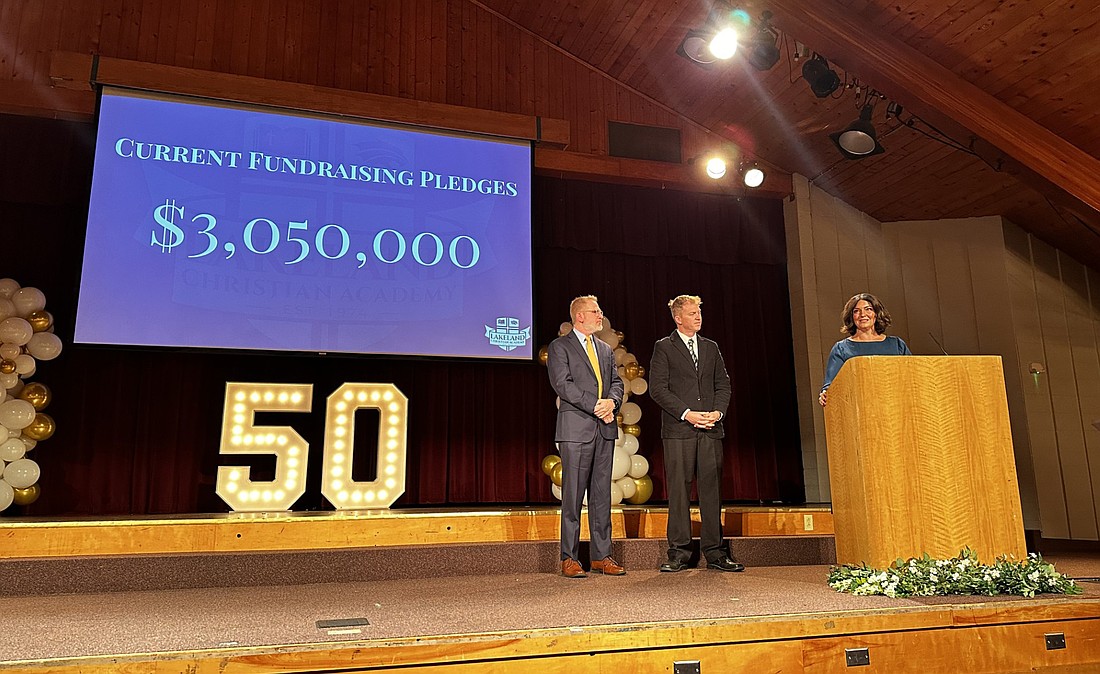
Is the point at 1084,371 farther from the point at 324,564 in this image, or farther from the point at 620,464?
the point at 324,564

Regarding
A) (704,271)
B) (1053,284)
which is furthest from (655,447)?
(1053,284)

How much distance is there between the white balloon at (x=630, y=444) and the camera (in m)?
5.71

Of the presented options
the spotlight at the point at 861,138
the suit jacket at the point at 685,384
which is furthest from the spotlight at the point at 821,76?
the suit jacket at the point at 685,384

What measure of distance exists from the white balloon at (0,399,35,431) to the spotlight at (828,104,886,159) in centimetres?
528

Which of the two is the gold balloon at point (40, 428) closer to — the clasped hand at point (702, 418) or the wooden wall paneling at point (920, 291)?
the clasped hand at point (702, 418)

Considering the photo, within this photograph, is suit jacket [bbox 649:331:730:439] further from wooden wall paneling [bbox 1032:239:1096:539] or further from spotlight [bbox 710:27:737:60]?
wooden wall paneling [bbox 1032:239:1096:539]

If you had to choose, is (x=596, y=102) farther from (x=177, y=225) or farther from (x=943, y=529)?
(x=943, y=529)

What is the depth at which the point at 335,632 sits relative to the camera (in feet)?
6.81

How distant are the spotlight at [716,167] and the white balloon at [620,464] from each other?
7.62 feet

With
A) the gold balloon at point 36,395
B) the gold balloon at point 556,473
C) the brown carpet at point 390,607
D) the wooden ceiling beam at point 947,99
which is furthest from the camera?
the gold balloon at point 556,473

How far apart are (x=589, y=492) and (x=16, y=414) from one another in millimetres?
3462

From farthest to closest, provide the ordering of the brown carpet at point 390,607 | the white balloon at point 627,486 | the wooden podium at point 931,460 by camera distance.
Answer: the white balloon at point 627,486
the wooden podium at point 931,460
the brown carpet at point 390,607

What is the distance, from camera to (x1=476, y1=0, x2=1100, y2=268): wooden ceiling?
443cm

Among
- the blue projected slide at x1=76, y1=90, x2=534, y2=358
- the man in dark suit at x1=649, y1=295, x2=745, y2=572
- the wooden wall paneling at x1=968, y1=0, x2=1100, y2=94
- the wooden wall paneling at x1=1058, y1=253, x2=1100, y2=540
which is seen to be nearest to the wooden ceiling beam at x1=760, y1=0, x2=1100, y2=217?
the wooden wall paneling at x1=968, y1=0, x2=1100, y2=94
